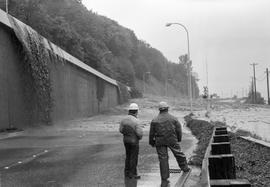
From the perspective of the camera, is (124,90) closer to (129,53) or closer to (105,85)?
(105,85)

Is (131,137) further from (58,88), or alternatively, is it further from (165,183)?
(58,88)

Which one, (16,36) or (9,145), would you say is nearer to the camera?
(9,145)

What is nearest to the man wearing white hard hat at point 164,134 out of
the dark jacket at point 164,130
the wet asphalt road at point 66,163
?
the dark jacket at point 164,130

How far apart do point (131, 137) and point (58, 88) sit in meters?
28.8

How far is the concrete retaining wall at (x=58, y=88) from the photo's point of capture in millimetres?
26031

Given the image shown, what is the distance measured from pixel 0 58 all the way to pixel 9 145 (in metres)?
7.82

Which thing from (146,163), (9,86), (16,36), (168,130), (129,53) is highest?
(129,53)

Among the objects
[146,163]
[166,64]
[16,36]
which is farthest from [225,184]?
[166,64]

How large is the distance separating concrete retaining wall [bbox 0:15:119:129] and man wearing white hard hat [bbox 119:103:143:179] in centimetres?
1578

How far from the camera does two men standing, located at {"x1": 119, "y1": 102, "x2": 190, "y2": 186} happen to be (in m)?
10.3

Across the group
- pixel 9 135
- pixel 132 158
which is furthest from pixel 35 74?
pixel 132 158

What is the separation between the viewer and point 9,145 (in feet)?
62.7

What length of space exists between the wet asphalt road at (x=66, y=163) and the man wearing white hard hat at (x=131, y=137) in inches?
13.7

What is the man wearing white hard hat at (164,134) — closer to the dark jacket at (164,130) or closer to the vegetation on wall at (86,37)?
the dark jacket at (164,130)
